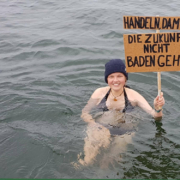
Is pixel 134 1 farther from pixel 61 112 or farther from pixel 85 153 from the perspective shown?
pixel 85 153

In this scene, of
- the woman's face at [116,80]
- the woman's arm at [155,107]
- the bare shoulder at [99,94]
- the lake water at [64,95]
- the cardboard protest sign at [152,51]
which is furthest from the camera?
the bare shoulder at [99,94]

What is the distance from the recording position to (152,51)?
12.8ft

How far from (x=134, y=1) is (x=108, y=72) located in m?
12.1

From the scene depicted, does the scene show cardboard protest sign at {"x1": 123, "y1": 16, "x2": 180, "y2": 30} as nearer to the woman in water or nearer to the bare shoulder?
the woman in water

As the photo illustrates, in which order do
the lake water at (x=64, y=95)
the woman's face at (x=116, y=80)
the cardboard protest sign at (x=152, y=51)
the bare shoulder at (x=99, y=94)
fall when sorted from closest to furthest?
the cardboard protest sign at (x=152, y=51), the lake water at (x=64, y=95), the woman's face at (x=116, y=80), the bare shoulder at (x=99, y=94)

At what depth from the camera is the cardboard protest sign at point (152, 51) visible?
3840 mm

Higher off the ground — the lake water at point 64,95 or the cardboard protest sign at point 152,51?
the cardboard protest sign at point 152,51

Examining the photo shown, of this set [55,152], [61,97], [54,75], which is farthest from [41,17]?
[55,152]

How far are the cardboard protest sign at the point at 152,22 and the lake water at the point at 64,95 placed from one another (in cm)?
205

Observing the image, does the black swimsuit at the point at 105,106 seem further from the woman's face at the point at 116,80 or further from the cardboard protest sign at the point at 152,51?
the cardboard protest sign at the point at 152,51

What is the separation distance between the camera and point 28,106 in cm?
580

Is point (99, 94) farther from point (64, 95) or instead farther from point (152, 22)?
point (152, 22)

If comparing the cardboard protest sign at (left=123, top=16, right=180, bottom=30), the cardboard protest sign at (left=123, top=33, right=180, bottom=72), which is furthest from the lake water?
the cardboard protest sign at (left=123, top=16, right=180, bottom=30)

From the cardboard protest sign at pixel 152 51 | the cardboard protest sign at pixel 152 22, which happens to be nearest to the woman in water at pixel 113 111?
the cardboard protest sign at pixel 152 51
